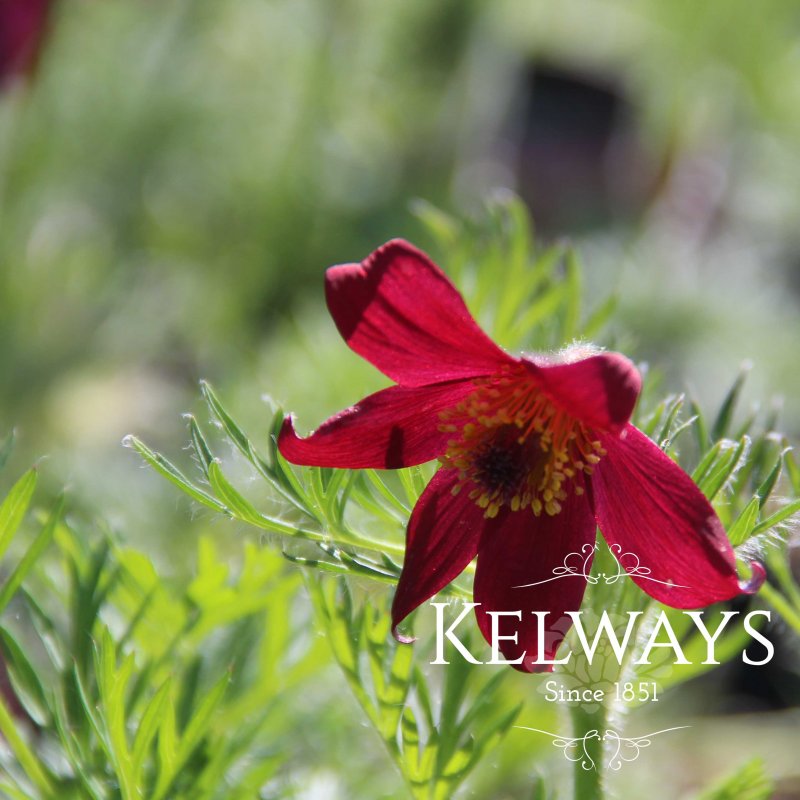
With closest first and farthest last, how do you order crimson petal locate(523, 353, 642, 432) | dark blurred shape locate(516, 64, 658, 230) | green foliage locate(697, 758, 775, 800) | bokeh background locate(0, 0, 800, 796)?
crimson petal locate(523, 353, 642, 432)
green foliage locate(697, 758, 775, 800)
bokeh background locate(0, 0, 800, 796)
dark blurred shape locate(516, 64, 658, 230)

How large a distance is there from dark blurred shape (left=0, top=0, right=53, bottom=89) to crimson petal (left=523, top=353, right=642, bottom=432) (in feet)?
2.81

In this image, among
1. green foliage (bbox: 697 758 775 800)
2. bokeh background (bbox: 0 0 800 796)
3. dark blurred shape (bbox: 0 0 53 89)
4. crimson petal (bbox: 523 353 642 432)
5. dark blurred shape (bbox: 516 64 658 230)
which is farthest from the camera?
dark blurred shape (bbox: 516 64 658 230)

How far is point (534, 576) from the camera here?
385 mm

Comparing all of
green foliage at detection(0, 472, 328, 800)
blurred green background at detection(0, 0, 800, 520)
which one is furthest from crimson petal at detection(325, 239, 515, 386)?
blurred green background at detection(0, 0, 800, 520)

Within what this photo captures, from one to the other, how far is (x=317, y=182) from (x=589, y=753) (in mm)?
1221

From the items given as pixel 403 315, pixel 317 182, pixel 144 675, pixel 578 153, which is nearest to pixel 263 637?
pixel 144 675

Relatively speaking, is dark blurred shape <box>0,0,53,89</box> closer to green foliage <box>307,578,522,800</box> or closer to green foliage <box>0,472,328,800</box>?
green foliage <box>0,472,328,800</box>

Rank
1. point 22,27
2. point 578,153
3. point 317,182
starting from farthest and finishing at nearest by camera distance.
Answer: point 578,153 → point 317,182 → point 22,27

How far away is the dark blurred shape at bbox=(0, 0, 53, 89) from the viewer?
1017 millimetres

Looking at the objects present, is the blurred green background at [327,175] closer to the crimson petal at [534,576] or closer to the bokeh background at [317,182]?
A: the bokeh background at [317,182]

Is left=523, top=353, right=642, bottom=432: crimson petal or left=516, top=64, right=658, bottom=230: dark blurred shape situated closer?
left=523, top=353, right=642, bottom=432: crimson petal

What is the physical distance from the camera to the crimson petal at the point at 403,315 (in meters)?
0.36

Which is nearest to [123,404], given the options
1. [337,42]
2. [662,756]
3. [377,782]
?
[337,42]

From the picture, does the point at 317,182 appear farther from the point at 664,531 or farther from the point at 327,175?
the point at 664,531
